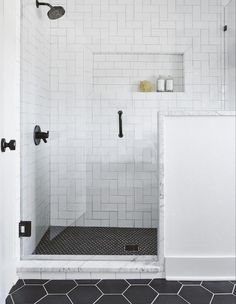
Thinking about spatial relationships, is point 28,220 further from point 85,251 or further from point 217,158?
point 217,158

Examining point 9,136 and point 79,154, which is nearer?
point 9,136

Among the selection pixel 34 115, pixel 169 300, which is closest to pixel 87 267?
pixel 169 300

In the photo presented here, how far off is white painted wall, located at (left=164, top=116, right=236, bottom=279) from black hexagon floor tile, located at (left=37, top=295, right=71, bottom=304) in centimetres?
64

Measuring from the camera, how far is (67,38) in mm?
2170

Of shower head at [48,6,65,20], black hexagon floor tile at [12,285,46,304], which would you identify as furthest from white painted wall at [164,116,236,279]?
shower head at [48,6,65,20]

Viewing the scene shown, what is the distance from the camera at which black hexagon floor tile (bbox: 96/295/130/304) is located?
5.58 ft

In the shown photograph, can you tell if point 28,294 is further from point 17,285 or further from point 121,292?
point 121,292

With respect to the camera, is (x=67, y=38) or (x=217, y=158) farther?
(x=67, y=38)

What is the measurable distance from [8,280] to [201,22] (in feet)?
6.37

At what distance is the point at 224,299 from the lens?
68.3 inches

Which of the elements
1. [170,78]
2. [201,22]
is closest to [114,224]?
[170,78]

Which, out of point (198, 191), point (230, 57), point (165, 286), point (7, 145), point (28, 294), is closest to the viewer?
point (7, 145)

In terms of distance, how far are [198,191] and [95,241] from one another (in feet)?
2.46

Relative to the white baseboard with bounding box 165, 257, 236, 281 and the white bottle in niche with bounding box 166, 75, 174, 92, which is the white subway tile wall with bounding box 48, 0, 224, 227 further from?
the white baseboard with bounding box 165, 257, 236, 281
